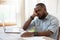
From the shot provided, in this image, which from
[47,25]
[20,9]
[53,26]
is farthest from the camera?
[20,9]

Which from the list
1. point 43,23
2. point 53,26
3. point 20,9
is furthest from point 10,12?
point 53,26

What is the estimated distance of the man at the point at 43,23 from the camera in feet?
5.84

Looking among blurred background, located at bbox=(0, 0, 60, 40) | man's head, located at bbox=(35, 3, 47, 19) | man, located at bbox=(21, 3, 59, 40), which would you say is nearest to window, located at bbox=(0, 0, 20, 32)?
blurred background, located at bbox=(0, 0, 60, 40)

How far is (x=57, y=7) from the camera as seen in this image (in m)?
4.13

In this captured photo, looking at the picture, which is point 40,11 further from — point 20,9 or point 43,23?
point 20,9

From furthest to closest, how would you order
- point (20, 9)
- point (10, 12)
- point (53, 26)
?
point (10, 12), point (20, 9), point (53, 26)

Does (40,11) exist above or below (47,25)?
above

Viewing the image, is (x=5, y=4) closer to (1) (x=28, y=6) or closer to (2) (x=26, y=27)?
A: (1) (x=28, y=6)

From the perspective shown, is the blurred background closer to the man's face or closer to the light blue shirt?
the light blue shirt

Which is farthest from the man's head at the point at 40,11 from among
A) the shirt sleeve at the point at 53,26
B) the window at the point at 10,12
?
the window at the point at 10,12

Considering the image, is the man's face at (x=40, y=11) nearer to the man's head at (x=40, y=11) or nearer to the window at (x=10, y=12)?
the man's head at (x=40, y=11)

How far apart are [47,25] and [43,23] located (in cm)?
10

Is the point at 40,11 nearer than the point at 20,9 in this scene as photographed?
Yes

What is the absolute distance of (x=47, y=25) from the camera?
6.37ft
